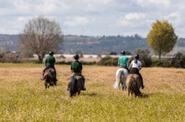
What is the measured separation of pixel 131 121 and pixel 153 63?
79251mm

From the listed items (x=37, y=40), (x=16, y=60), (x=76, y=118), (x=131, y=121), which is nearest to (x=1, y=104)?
(x=76, y=118)

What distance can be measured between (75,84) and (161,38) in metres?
108

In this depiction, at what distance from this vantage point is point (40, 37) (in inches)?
5773

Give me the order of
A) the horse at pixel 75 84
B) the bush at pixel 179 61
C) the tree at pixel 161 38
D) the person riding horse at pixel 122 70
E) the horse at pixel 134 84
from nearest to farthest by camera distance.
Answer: the horse at pixel 75 84 < the horse at pixel 134 84 < the person riding horse at pixel 122 70 < the bush at pixel 179 61 < the tree at pixel 161 38

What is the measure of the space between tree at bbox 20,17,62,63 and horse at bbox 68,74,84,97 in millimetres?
110454

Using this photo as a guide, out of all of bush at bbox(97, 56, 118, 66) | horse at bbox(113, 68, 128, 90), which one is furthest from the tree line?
horse at bbox(113, 68, 128, 90)

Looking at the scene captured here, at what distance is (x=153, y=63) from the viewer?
96.2 metres

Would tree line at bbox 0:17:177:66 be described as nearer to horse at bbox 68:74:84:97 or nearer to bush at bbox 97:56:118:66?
bush at bbox 97:56:118:66

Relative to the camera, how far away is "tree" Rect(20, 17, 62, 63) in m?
144

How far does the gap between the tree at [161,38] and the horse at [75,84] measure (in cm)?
10438

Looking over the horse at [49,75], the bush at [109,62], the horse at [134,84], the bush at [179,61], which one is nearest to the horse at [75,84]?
the horse at [134,84]

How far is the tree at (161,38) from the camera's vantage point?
13362 cm

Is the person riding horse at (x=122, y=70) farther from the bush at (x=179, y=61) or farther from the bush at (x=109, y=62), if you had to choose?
the bush at (x=109, y=62)

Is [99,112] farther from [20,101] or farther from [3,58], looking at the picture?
[3,58]
